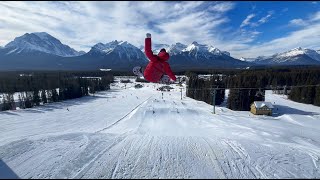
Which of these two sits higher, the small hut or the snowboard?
the snowboard

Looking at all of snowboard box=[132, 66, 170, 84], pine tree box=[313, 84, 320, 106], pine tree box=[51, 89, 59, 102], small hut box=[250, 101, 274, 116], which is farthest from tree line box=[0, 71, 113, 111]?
pine tree box=[313, 84, 320, 106]

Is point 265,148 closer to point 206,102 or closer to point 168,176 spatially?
point 168,176

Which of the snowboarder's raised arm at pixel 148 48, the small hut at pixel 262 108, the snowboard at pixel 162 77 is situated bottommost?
the small hut at pixel 262 108

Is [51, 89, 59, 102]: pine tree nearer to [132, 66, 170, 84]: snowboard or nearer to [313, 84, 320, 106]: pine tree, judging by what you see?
[313, 84, 320, 106]: pine tree

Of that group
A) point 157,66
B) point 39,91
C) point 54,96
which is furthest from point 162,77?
point 39,91

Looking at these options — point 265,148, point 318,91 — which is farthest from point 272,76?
point 265,148

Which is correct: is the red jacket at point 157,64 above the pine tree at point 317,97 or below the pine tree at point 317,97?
above

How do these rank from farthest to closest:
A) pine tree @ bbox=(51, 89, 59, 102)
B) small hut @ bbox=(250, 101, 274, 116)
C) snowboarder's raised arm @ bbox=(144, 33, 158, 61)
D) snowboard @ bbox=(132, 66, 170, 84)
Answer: pine tree @ bbox=(51, 89, 59, 102)
small hut @ bbox=(250, 101, 274, 116)
snowboard @ bbox=(132, 66, 170, 84)
snowboarder's raised arm @ bbox=(144, 33, 158, 61)

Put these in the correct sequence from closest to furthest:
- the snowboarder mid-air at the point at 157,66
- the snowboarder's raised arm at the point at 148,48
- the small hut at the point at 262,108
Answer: the snowboarder's raised arm at the point at 148,48, the snowboarder mid-air at the point at 157,66, the small hut at the point at 262,108

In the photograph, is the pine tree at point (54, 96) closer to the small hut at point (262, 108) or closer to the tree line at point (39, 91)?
the tree line at point (39, 91)

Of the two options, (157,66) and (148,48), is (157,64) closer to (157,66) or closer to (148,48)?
(157,66)

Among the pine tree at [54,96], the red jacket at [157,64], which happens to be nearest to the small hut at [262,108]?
the red jacket at [157,64]
